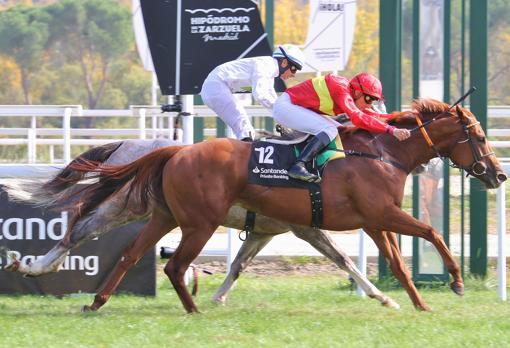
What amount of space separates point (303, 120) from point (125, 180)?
1.46m

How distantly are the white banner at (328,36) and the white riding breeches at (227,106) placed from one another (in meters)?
3.49

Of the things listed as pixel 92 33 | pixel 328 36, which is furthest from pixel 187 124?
pixel 92 33

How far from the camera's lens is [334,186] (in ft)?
26.1

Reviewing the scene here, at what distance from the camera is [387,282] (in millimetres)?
9906

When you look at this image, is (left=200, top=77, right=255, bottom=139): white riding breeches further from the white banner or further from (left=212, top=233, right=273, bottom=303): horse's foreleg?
the white banner

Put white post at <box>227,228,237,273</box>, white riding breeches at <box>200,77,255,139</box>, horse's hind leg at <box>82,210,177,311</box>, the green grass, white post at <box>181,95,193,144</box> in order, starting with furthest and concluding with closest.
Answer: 1. white post at <box>227,228,237,273</box>
2. white post at <box>181,95,193,144</box>
3. white riding breeches at <box>200,77,255,139</box>
4. horse's hind leg at <box>82,210,177,311</box>
5. the green grass

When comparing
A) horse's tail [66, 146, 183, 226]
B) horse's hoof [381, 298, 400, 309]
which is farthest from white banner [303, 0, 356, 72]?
horse's hoof [381, 298, 400, 309]

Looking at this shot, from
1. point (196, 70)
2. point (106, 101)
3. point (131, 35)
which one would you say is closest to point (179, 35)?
point (196, 70)

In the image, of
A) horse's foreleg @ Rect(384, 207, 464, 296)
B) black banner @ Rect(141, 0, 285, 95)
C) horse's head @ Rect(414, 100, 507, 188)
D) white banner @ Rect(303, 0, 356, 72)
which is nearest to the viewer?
horse's foreleg @ Rect(384, 207, 464, 296)

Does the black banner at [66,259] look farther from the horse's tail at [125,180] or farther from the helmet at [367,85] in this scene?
the helmet at [367,85]

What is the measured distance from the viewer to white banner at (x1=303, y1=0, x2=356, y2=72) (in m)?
12.2

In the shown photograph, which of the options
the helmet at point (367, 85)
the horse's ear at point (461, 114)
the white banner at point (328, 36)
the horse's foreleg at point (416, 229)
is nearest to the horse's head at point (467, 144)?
the horse's ear at point (461, 114)

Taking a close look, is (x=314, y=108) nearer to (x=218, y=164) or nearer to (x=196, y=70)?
(x=218, y=164)

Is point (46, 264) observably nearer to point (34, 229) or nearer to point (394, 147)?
point (34, 229)
